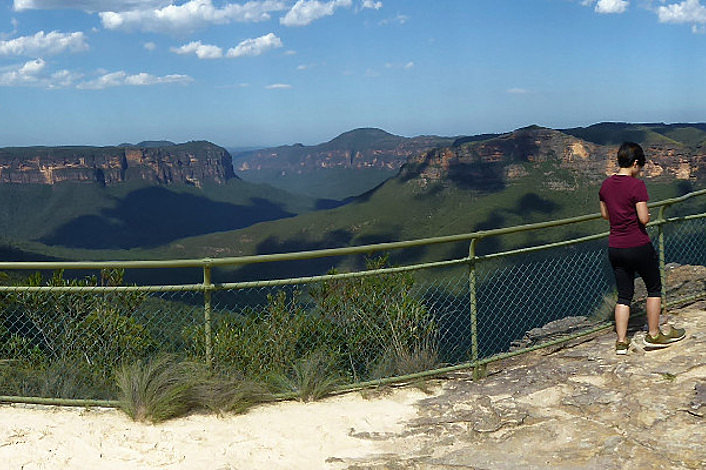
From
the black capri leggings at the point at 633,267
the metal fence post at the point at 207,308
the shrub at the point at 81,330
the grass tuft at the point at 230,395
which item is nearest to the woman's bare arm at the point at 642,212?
the black capri leggings at the point at 633,267

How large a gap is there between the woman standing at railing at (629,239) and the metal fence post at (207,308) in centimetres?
334

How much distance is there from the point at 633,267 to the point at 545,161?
11503cm

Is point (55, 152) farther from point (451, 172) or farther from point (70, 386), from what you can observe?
point (70, 386)

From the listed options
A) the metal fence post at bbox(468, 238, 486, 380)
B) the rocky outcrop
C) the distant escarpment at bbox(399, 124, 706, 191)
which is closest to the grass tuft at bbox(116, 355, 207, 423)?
the rocky outcrop

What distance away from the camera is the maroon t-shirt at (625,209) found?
212 inches

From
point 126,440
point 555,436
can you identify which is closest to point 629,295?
point 555,436

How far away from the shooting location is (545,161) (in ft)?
378

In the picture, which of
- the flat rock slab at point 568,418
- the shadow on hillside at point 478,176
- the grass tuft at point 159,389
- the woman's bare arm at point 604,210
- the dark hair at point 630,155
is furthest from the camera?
the shadow on hillside at point 478,176

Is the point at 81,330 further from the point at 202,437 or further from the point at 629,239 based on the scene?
the point at 629,239

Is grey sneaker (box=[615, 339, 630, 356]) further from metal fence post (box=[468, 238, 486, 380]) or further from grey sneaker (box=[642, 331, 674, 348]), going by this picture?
metal fence post (box=[468, 238, 486, 380])

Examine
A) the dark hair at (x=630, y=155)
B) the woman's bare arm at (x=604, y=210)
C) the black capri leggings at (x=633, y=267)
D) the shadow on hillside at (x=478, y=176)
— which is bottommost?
the shadow on hillside at (x=478, y=176)

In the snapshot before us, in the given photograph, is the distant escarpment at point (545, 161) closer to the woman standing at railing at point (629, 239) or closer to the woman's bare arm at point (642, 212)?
the woman standing at railing at point (629, 239)

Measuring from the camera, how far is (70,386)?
530 centimetres

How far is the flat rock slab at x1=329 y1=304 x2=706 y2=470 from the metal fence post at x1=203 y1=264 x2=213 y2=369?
1.51 metres
